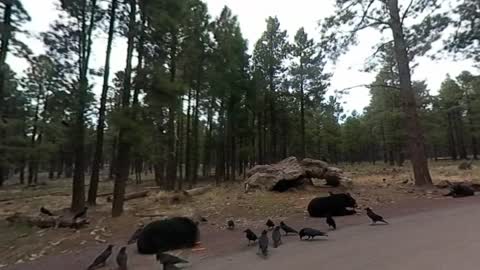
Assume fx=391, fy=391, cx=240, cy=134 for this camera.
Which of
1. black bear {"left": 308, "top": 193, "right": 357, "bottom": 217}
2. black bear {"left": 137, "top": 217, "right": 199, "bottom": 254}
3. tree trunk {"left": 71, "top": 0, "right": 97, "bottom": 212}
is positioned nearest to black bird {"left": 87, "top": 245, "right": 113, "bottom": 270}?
black bear {"left": 137, "top": 217, "right": 199, "bottom": 254}

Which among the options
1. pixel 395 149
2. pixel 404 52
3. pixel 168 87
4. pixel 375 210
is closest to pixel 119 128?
pixel 168 87

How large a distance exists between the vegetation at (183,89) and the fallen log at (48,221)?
1717 mm

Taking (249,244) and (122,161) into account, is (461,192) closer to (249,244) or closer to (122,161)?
(249,244)

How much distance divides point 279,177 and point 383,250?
10980 millimetres

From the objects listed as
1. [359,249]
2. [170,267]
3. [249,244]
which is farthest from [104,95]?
[359,249]

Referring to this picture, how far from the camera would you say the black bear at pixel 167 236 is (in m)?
8.78

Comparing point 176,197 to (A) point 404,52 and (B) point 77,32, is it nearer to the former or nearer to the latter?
(B) point 77,32

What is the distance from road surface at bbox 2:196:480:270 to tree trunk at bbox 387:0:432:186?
18.6ft

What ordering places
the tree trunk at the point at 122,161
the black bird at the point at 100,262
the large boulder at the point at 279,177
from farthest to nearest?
the large boulder at the point at 279,177, the tree trunk at the point at 122,161, the black bird at the point at 100,262

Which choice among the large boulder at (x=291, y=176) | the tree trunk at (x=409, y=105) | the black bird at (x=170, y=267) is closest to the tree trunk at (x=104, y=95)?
the large boulder at (x=291, y=176)

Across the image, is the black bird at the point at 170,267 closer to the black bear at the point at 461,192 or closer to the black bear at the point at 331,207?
the black bear at the point at 331,207

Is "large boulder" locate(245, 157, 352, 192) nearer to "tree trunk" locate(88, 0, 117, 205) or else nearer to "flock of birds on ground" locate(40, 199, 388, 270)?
"tree trunk" locate(88, 0, 117, 205)

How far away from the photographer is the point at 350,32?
17812mm

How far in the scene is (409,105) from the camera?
16.8 meters
